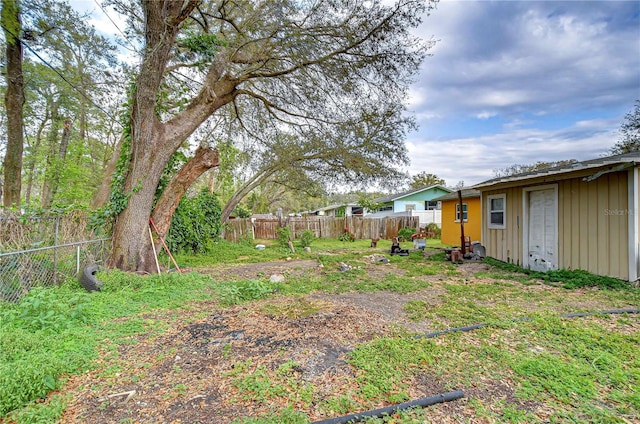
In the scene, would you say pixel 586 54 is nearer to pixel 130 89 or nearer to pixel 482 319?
pixel 482 319

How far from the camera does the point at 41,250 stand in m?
4.49

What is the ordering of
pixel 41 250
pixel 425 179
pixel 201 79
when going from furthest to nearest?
pixel 425 179
pixel 201 79
pixel 41 250

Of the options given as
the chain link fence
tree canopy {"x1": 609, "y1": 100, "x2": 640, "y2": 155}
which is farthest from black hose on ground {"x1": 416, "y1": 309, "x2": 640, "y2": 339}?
tree canopy {"x1": 609, "y1": 100, "x2": 640, "y2": 155}

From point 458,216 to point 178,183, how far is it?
423 inches

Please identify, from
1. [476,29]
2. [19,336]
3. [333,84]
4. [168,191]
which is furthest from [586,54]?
[19,336]

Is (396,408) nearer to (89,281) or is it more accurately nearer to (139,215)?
(89,281)

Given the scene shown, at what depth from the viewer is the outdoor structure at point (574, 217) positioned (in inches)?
190

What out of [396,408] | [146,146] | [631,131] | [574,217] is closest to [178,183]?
[146,146]

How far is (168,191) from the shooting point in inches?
272

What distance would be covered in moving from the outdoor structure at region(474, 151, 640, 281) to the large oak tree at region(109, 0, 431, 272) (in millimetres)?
3877

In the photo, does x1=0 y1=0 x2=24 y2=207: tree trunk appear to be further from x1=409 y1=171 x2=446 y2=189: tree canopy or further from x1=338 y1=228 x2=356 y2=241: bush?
x1=409 y1=171 x2=446 y2=189: tree canopy

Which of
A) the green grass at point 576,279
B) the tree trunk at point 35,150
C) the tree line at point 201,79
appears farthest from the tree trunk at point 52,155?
the green grass at point 576,279

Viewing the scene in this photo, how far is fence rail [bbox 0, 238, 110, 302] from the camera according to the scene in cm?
401

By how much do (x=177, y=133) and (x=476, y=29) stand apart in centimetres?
756
